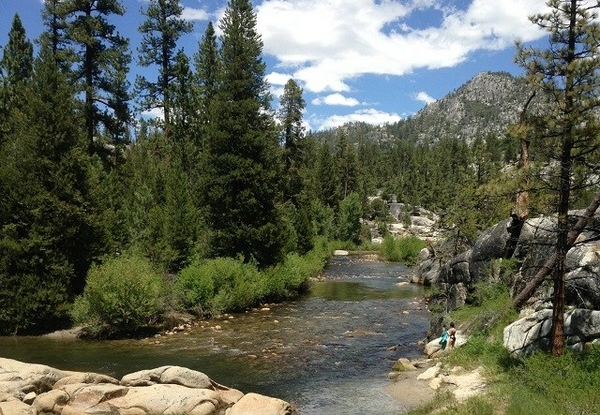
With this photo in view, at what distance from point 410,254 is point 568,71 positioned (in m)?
52.4

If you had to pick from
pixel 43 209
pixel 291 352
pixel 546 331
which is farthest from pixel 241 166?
pixel 546 331

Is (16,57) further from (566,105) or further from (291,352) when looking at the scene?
(566,105)

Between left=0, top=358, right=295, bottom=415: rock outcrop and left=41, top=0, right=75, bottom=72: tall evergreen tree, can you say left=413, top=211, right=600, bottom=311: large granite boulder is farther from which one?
left=41, top=0, right=75, bottom=72: tall evergreen tree

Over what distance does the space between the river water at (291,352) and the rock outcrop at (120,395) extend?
1694 millimetres

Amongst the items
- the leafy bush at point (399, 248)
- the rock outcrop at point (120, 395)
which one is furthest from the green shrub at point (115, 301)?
the leafy bush at point (399, 248)

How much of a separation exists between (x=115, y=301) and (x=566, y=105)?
19.6m

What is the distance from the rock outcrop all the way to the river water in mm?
1694

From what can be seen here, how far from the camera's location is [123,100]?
1393 inches

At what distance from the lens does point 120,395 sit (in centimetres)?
1414

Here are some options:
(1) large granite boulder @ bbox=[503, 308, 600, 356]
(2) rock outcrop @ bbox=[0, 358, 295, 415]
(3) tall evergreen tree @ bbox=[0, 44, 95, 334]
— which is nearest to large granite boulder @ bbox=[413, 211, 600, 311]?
(1) large granite boulder @ bbox=[503, 308, 600, 356]

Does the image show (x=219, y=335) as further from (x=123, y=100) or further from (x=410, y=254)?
(x=410, y=254)

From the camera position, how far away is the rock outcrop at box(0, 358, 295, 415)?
1338 cm

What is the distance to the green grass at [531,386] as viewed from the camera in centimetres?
1077

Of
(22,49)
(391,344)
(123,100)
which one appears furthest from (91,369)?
(22,49)
